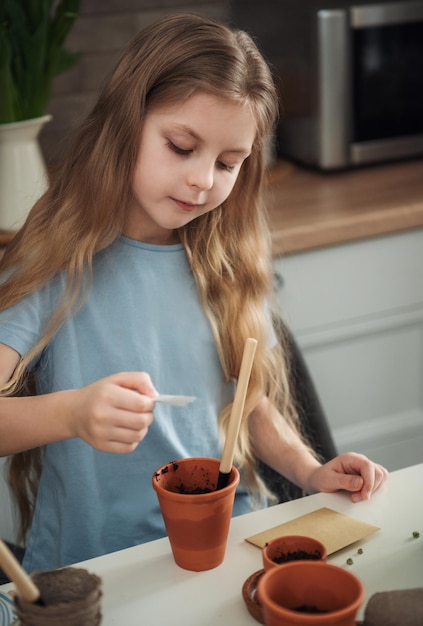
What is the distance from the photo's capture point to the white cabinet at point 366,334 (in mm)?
2023

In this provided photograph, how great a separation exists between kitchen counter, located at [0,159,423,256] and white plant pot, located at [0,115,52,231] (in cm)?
6

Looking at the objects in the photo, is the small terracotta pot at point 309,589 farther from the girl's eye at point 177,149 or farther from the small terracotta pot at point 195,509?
the girl's eye at point 177,149

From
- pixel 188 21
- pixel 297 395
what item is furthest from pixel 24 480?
pixel 188 21

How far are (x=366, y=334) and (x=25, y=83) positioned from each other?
3.00ft

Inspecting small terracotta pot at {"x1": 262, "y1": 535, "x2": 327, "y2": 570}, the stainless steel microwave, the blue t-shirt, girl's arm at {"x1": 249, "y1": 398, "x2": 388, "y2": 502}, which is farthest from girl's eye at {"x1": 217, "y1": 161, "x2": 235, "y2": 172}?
the stainless steel microwave

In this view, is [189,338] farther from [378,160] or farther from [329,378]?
[378,160]

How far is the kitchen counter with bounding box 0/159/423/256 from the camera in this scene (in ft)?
6.36

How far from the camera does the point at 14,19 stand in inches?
69.1

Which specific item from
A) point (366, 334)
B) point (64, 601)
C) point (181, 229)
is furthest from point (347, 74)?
point (64, 601)

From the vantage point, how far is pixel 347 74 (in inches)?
86.7

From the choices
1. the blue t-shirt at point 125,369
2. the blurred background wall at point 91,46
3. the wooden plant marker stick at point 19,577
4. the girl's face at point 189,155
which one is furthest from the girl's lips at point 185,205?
the blurred background wall at point 91,46

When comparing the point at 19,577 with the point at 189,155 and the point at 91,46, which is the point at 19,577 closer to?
the point at 189,155

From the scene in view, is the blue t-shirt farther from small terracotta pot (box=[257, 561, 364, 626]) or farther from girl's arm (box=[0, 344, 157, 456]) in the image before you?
small terracotta pot (box=[257, 561, 364, 626])

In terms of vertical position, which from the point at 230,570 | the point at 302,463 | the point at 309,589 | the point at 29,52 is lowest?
the point at 302,463
